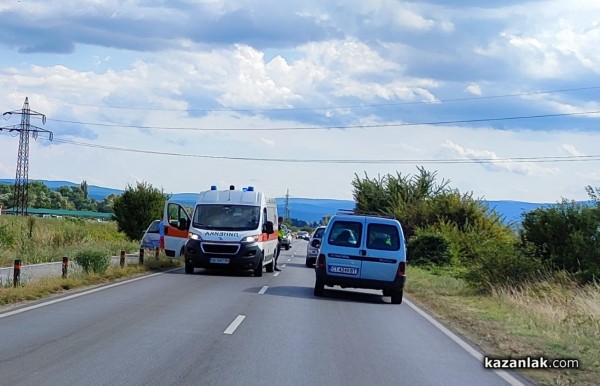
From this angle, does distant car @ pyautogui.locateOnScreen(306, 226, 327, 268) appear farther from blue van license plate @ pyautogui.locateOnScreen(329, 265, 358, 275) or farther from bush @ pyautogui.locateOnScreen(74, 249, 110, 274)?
blue van license plate @ pyautogui.locateOnScreen(329, 265, 358, 275)

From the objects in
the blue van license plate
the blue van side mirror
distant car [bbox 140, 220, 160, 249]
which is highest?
the blue van side mirror

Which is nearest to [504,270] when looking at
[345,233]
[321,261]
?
[345,233]

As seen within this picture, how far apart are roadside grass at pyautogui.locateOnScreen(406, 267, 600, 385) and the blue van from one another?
4.01 ft

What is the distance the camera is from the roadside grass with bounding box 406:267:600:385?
11328 mm

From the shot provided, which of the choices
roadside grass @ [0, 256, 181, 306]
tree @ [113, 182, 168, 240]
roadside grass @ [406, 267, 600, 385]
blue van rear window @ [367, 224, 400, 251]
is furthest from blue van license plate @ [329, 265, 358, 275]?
tree @ [113, 182, 168, 240]

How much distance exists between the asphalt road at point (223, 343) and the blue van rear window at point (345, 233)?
1528mm

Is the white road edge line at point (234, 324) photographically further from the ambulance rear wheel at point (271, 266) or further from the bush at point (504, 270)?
the ambulance rear wheel at point (271, 266)

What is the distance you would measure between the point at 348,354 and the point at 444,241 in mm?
31013

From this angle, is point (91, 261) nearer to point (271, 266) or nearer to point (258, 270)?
point (258, 270)

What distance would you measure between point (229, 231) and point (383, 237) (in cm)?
716

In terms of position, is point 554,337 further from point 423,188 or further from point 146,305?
point 423,188

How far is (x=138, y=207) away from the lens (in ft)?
161

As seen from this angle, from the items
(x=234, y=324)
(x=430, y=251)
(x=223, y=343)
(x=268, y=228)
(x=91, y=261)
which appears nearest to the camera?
(x=223, y=343)

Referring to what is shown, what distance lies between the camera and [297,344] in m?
11.6
